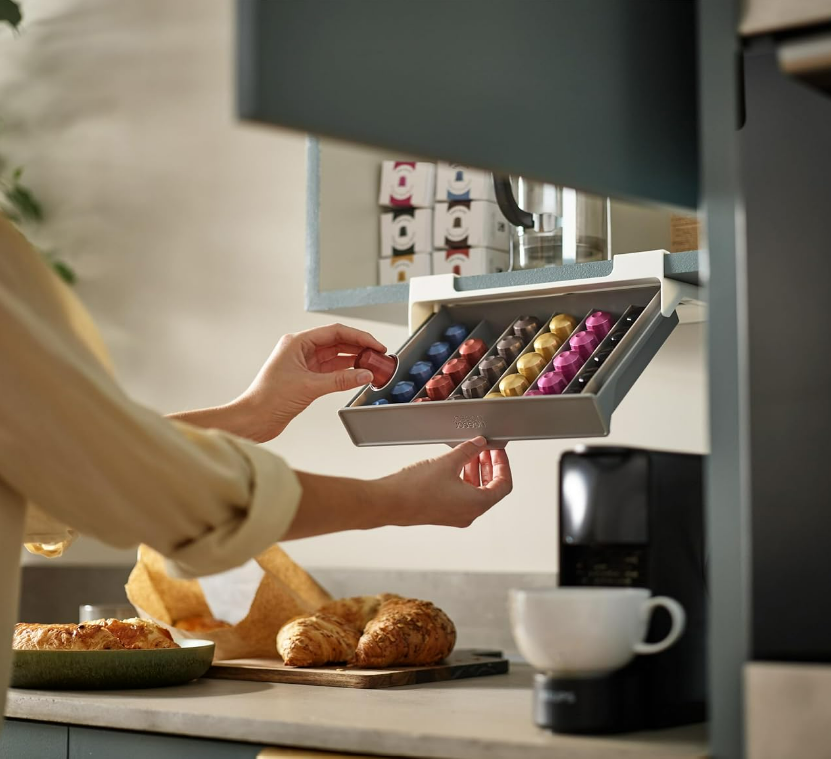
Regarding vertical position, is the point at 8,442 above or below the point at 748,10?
below

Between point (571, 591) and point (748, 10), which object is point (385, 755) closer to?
point (571, 591)

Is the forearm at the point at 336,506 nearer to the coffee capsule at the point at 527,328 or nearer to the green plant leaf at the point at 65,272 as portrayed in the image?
the coffee capsule at the point at 527,328

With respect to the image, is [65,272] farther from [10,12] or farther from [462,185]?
[462,185]

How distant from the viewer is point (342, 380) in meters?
1.73

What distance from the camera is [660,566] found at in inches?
50.2

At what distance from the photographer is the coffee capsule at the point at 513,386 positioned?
1596 mm

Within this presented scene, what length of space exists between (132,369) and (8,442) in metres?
1.62

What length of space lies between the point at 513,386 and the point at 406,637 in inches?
15.7

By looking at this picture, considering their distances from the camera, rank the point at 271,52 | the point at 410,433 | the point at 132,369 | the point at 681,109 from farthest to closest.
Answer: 1. the point at 132,369
2. the point at 410,433
3. the point at 681,109
4. the point at 271,52

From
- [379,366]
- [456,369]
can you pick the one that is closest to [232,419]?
[379,366]

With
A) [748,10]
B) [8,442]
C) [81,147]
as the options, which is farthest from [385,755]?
[81,147]

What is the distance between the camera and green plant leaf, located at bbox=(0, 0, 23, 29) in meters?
2.70

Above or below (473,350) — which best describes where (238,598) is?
below

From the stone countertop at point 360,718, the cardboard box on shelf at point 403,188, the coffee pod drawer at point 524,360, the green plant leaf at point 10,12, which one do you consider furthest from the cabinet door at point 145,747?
the green plant leaf at point 10,12
